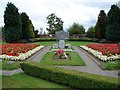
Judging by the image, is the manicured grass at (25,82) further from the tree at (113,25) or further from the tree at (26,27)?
the tree at (26,27)

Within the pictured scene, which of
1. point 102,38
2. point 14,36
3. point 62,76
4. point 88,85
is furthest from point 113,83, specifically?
point 102,38

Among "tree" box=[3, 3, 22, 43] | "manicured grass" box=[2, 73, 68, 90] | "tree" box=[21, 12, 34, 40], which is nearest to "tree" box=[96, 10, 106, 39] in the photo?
"tree" box=[21, 12, 34, 40]

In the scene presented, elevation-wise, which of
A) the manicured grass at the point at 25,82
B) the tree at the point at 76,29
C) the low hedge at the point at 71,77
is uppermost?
the tree at the point at 76,29

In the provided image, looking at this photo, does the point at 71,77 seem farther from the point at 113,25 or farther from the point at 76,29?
the point at 76,29

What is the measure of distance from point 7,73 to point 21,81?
253cm

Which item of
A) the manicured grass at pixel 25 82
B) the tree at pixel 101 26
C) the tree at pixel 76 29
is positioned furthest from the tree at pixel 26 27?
the manicured grass at pixel 25 82

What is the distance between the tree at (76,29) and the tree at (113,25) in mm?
29697

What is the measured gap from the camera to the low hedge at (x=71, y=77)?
31.3 ft

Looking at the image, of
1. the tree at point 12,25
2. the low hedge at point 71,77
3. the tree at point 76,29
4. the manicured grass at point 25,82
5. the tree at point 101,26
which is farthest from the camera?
the tree at point 76,29

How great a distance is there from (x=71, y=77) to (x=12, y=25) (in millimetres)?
37658

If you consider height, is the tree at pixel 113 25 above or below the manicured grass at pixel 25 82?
→ above

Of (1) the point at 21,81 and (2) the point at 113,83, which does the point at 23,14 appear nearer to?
(1) the point at 21,81

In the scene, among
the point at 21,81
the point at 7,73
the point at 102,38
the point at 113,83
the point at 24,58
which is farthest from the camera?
the point at 102,38

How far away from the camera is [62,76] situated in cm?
1138
